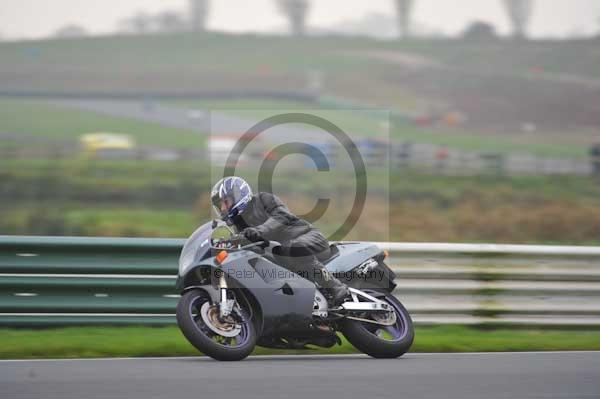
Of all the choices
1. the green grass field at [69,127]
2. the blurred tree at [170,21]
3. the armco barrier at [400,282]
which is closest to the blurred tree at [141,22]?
the blurred tree at [170,21]

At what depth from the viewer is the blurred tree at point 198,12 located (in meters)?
83.8

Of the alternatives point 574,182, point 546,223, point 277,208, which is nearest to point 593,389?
point 277,208

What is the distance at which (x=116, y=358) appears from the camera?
26.1 ft

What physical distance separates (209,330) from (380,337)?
1.64 meters

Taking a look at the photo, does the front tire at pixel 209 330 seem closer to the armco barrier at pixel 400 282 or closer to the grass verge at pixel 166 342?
the grass verge at pixel 166 342

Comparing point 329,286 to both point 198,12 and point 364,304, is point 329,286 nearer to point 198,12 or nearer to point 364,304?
point 364,304


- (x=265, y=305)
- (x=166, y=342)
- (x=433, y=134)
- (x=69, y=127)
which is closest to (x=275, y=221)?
(x=265, y=305)

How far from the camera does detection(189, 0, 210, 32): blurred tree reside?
8375cm

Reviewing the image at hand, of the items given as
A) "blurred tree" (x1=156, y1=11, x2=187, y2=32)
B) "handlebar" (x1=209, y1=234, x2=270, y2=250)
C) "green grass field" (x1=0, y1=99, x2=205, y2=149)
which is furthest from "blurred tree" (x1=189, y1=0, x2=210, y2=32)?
"handlebar" (x1=209, y1=234, x2=270, y2=250)

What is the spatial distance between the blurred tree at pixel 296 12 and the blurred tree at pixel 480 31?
605 inches

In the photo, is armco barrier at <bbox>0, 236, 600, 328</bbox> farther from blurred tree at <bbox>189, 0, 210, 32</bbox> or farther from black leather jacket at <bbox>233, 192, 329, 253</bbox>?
blurred tree at <bbox>189, 0, 210, 32</bbox>

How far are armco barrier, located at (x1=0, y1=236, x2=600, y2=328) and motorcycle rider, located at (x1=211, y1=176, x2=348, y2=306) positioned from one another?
61.0 inches

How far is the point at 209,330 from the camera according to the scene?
758 centimetres

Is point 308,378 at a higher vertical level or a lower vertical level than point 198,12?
lower
